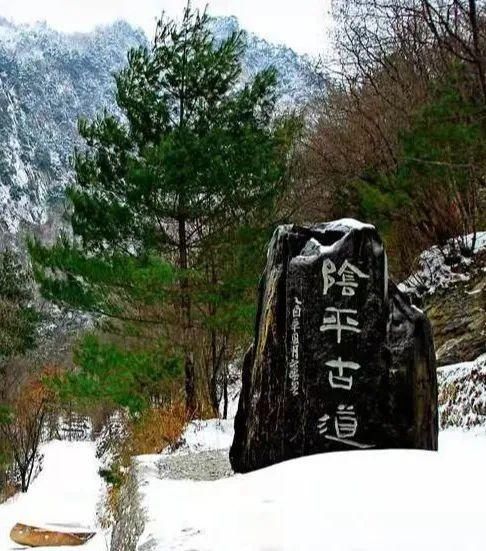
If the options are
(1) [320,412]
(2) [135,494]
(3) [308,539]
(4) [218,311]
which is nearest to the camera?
(3) [308,539]

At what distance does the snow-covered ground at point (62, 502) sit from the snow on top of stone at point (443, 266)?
6.20m

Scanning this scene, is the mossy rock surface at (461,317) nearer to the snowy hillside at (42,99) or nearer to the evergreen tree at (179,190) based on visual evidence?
the evergreen tree at (179,190)

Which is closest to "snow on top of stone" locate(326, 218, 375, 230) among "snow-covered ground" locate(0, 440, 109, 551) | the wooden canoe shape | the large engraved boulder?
the large engraved boulder

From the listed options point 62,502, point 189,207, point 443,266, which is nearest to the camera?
point 443,266

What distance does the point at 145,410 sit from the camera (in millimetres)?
11508

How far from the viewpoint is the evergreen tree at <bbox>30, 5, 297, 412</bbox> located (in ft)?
36.4

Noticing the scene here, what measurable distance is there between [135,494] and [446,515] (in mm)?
2150

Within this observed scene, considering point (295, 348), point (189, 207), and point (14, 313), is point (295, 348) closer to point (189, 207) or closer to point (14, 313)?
point (189, 207)

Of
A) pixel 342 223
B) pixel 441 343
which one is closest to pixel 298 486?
pixel 342 223

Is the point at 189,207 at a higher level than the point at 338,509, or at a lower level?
higher

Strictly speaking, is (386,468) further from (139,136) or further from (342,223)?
(139,136)

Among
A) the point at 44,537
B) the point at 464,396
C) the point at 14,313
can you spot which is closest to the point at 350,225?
the point at 464,396

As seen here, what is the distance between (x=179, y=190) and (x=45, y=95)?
139 m

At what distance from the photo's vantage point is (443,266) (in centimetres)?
1138
